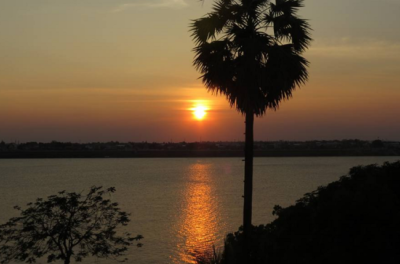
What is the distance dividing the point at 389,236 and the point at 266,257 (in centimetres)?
509

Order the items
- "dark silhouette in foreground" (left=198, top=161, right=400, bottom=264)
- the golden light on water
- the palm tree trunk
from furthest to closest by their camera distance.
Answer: the golden light on water → the palm tree trunk → "dark silhouette in foreground" (left=198, top=161, right=400, bottom=264)

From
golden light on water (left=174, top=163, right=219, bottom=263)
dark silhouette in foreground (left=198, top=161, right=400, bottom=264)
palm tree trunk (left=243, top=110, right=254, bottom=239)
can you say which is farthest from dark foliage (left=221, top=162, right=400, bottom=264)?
golden light on water (left=174, top=163, right=219, bottom=263)

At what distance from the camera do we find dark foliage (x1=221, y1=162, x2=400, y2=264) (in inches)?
728

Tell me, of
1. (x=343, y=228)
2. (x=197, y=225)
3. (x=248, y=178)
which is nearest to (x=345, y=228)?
(x=343, y=228)

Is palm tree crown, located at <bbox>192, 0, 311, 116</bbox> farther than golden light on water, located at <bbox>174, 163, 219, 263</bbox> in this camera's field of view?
No

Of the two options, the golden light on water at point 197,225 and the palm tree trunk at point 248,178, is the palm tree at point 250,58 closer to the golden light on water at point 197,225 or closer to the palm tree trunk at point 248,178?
the palm tree trunk at point 248,178

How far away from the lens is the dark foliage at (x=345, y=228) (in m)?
18.5

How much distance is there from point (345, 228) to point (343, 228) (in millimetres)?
78

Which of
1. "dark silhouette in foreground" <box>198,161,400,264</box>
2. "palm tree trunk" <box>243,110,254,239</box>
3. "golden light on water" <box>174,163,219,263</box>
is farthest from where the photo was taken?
"golden light on water" <box>174,163,219,263</box>

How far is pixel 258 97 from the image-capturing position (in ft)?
→ 65.8

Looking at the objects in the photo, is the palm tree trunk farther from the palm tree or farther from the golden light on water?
the golden light on water

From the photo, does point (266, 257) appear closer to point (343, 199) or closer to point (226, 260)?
point (226, 260)

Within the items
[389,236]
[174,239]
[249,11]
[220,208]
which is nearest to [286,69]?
[249,11]

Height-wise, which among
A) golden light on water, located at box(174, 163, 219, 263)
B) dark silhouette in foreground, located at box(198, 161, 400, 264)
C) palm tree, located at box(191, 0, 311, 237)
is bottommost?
golden light on water, located at box(174, 163, 219, 263)
